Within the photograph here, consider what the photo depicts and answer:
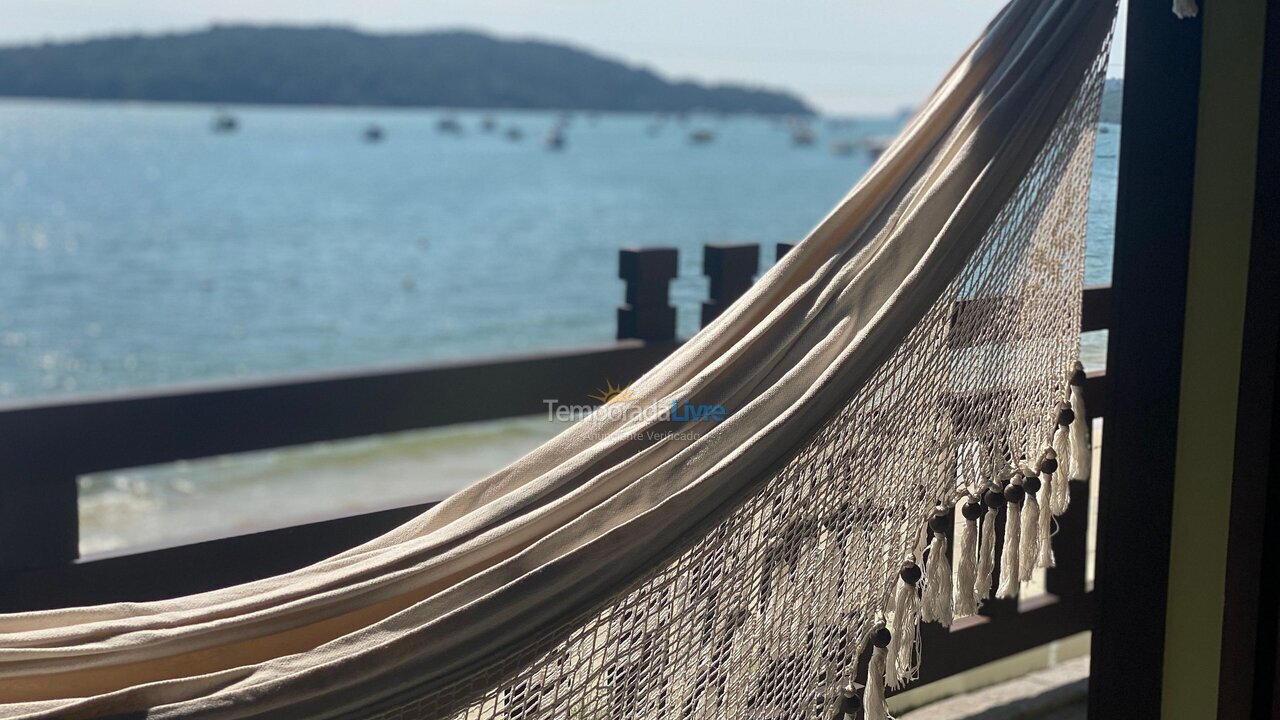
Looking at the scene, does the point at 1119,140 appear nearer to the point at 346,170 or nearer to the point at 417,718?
the point at 417,718

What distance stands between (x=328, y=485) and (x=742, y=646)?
23.3ft

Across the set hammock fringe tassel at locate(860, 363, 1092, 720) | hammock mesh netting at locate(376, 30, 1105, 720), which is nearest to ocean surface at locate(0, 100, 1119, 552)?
hammock mesh netting at locate(376, 30, 1105, 720)

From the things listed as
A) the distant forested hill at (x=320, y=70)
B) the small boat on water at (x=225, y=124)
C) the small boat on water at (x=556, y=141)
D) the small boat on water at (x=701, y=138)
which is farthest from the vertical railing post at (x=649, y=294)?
the small boat on water at (x=225, y=124)

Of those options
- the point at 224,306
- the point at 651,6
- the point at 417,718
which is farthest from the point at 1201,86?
the point at 651,6

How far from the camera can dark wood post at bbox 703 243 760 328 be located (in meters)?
2.22

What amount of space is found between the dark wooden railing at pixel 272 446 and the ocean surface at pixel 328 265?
80 mm

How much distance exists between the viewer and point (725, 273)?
222cm

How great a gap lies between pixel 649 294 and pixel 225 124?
224ft

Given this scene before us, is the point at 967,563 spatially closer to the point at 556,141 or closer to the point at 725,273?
the point at 725,273

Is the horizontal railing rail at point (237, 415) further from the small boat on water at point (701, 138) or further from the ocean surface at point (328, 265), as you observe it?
the small boat on water at point (701, 138)

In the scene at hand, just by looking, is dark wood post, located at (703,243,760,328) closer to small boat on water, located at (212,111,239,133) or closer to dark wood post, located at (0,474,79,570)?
dark wood post, located at (0,474,79,570)

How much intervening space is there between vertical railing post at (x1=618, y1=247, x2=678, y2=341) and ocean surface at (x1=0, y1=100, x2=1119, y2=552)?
3.4 inches

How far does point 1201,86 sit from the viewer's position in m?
1.37

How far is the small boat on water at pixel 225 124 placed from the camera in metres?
65.0
